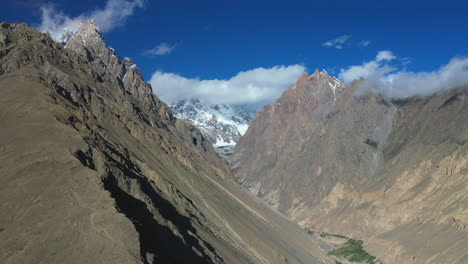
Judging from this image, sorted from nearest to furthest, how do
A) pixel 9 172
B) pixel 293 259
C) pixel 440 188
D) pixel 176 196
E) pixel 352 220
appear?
pixel 9 172 < pixel 176 196 < pixel 293 259 < pixel 440 188 < pixel 352 220

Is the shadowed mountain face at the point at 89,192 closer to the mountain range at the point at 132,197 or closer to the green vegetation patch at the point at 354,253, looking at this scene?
the mountain range at the point at 132,197

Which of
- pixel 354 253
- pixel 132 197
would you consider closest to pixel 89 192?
pixel 132 197

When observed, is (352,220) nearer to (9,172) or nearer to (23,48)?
(23,48)

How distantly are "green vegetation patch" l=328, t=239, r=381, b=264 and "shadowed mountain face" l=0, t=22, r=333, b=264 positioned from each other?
27.8 m

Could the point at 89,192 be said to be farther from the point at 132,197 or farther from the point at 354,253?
the point at 354,253

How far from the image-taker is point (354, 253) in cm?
15675

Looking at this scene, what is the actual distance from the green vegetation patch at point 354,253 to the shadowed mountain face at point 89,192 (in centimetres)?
2776

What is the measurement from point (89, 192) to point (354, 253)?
12455 centimetres

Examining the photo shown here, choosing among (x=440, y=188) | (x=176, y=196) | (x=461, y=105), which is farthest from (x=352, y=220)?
(x=176, y=196)

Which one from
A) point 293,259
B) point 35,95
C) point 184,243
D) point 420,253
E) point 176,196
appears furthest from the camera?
point 420,253

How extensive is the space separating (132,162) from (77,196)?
123ft

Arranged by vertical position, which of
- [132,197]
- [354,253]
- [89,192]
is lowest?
[89,192]

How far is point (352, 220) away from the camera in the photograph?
7613 inches

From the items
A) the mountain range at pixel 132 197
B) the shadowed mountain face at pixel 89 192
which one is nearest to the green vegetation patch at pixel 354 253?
the mountain range at pixel 132 197
